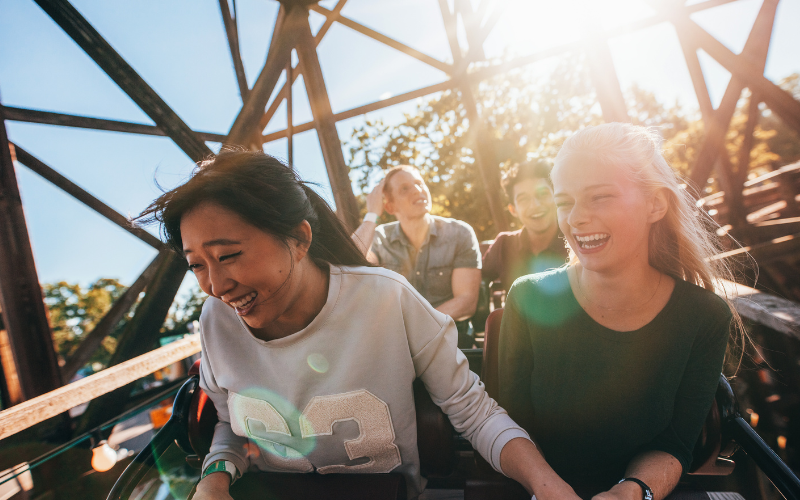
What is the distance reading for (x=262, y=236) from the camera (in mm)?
1004

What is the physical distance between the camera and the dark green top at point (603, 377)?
1.09 m

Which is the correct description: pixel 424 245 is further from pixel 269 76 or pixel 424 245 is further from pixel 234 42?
pixel 234 42

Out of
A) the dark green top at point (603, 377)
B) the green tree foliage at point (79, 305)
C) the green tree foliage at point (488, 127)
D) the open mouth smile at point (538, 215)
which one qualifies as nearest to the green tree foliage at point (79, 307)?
the green tree foliage at point (79, 305)

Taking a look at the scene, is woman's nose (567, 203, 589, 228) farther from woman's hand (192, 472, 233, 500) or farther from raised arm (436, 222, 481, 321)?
raised arm (436, 222, 481, 321)

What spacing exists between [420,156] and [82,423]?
4904mm

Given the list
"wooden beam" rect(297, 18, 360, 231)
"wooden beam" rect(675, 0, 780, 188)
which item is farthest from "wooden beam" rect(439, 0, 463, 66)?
"wooden beam" rect(675, 0, 780, 188)

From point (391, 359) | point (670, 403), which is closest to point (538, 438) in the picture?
point (670, 403)

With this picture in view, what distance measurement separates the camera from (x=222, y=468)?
3.72 feet

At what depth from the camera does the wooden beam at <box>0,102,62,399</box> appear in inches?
81.0

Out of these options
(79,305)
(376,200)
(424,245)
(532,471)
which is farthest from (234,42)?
(79,305)

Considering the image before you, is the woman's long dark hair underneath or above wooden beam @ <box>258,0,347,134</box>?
underneath

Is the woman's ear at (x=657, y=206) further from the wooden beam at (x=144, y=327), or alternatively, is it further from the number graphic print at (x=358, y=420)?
the wooden beam at (x=144, y=327)

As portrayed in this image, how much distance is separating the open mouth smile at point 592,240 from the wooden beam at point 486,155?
2601 millimetres

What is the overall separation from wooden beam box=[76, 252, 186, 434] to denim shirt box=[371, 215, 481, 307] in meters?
1.22
